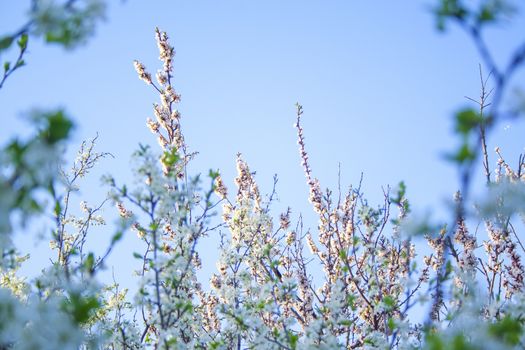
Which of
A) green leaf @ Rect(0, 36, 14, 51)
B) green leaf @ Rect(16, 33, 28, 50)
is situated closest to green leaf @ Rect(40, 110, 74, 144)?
green leaf @ Rect(0, 36, 14, 51)

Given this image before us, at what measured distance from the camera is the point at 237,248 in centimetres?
594

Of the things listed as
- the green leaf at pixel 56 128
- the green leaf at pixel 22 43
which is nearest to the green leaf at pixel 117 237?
the green leaf at pixel 56 128

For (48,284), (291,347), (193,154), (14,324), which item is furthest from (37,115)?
(193,154)

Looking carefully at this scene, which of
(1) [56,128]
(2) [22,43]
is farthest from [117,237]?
(2) [22,43]

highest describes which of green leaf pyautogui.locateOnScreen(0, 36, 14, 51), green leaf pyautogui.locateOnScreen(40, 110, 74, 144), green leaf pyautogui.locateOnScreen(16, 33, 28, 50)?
green leaf pyautogui.locateOnScreen(16, 33, 28, 50)

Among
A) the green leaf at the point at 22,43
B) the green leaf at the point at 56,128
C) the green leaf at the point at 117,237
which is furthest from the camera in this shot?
the green leaf at the point at 117,237

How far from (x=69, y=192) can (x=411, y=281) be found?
537 cm

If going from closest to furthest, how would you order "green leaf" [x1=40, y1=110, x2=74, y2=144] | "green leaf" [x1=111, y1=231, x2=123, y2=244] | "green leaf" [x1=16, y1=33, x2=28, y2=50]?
1. "green leaf" [x1=40, y1=110, x2=74, y2=144]
2. "green leaf" [x1=16, y1=33, x2=28, y2=50]
3. "green leaf" [x1=111, y1=231, x2=123, y2=244]

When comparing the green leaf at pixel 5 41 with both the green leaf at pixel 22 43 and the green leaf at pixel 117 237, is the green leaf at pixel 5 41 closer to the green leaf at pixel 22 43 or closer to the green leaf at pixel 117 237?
the green leaf at pixel 22 43

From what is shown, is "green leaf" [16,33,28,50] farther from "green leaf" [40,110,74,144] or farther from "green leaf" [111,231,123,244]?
"green leaf" [111,231,123,244]

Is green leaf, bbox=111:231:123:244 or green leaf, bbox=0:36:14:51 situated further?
green leaf, bbox=111:231:123:244

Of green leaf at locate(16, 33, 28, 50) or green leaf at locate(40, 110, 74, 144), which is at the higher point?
green leaf at locate(16, 33, 28, 50)

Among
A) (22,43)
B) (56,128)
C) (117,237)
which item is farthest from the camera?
(117,237)

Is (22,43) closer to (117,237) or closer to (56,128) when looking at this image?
(56,128)
